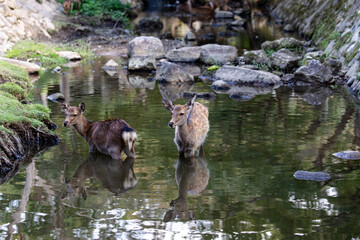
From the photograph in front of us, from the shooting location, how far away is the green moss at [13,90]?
15047mm

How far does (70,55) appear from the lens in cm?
2620

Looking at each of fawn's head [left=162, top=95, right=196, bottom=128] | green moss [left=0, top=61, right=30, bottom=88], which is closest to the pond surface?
fawn's head [left=162, top=95, right=196, bottom=128]

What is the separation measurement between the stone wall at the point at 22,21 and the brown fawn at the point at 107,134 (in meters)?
14.0

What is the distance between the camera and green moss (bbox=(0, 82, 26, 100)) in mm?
15047

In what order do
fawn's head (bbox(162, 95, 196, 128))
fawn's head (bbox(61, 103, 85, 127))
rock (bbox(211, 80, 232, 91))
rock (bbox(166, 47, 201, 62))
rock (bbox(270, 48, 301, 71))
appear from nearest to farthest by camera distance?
fawn's head (bbox(162, 95, 196, 128)) → fawn's head (bbox(61, 103, 85, 127)) → rock (bbox(211, 80, 232, 91)) → rock (bbox(270, 48, 301, 71)) → rock (bbox(166, 47, 201, 62))

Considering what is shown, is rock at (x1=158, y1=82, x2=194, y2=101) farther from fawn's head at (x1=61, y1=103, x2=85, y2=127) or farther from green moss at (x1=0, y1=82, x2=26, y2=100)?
fawn's head at (x1=61, y1=103, x2=85, y2=127)

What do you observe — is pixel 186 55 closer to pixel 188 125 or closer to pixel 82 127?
pixel 82 127

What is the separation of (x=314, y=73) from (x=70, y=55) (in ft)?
38.1

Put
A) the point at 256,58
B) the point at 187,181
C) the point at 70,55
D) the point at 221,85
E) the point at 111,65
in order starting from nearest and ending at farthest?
the point at 187,181 < the point at 221,85 < the point at 256,58 < the point at 111,65 < the point at 70,55

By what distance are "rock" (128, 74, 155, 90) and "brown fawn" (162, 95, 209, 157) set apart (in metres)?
8.32

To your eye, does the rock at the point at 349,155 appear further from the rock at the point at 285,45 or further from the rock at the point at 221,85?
the rock at the point at 285,45

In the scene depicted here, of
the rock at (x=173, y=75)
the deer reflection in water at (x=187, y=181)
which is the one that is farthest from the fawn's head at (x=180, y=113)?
the rock at (x=173, y=75)

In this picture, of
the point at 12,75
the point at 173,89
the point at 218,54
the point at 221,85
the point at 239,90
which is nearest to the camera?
the point at 12,75

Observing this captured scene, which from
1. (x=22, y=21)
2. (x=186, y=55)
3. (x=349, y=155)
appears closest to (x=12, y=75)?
(x=186, y=55)
